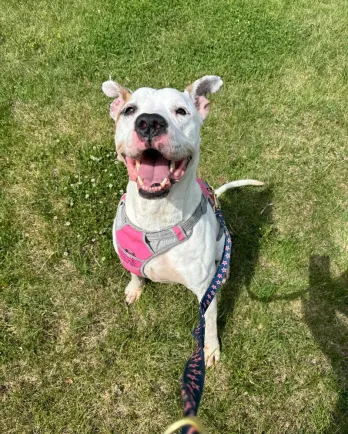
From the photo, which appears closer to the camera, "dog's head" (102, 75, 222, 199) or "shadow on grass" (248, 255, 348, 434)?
"dog's head" (102, 75, 222, 199)

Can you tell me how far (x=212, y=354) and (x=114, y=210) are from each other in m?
2.04

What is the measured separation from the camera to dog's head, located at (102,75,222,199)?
8.16 ft

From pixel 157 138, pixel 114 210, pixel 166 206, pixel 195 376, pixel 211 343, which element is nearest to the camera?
pixel 195 376

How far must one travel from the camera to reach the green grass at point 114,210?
3.62 meters

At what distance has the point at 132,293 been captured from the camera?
416 centimetres

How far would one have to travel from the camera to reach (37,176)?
5098mm

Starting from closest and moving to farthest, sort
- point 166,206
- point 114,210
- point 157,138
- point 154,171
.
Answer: point 157,138
point 154,171
point 166,206
point 114,210

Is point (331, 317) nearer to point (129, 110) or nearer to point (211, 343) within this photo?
point (211, 343)

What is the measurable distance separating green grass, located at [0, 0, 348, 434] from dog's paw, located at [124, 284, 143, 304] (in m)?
0.07

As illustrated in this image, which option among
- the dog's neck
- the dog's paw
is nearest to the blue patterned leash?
the dog's neck

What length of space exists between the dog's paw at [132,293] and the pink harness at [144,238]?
831mm

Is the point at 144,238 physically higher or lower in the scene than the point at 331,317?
higher

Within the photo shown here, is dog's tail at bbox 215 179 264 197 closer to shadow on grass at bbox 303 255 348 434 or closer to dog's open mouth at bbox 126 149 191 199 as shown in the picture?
shadow on grass at bbox 303 255 348 434

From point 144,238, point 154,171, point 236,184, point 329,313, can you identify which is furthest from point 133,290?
point 329,313
